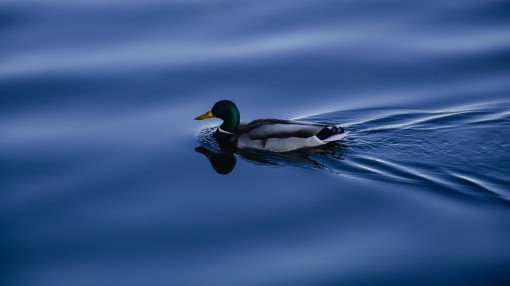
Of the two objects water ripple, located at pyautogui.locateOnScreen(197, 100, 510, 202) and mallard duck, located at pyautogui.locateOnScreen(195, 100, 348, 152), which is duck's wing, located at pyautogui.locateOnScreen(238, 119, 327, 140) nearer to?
mallard duck, located at pyautogui.locateOnScreen(195, 100, 348, 152)

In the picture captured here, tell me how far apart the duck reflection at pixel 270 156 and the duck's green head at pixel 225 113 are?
36cm

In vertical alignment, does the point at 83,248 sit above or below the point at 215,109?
below

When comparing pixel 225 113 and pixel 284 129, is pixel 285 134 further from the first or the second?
pixel 225 113

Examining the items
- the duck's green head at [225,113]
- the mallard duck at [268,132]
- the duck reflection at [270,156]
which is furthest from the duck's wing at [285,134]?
the duck's green head at [225,113]

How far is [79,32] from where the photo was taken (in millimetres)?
13609

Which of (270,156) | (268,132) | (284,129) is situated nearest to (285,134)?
(284,129)

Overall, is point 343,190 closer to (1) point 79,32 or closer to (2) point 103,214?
Answer: (2) point 103,214

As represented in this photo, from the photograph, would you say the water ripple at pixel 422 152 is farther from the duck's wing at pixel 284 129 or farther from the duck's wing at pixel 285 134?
the duck's wing at pixel 284 129

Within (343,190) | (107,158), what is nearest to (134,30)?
(107,158)

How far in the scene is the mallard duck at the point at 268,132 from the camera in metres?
10.1

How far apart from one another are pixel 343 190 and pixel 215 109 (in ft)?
9.04

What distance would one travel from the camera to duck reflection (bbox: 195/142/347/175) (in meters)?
9.81

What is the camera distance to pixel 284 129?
33.1ft

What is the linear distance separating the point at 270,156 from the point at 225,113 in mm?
961
